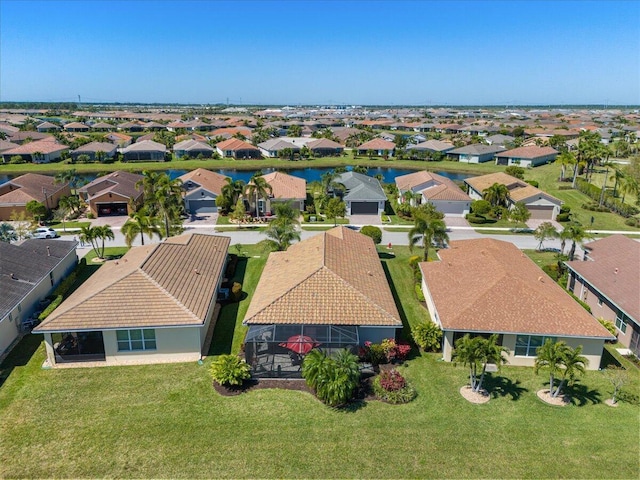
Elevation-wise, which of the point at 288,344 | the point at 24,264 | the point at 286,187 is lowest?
the point at 288,344

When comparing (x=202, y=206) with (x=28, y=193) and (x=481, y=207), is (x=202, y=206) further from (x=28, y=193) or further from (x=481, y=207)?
(x=481, y=207)

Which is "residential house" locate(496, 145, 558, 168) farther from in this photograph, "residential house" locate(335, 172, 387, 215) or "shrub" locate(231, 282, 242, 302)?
"shrub" locate(231, 282, 242, 302)

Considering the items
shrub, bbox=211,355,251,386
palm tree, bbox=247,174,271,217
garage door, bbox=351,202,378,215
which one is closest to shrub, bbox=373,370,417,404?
shrub, bbox=211,355,251,386

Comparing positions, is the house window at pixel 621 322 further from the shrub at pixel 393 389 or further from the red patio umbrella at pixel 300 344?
the red patio umbrella at pixel 300 344

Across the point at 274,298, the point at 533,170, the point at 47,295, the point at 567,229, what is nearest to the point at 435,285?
the point at 274,298

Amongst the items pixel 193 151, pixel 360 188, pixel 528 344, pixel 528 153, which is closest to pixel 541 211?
pixel 360 188

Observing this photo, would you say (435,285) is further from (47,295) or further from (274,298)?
(47,295)
